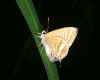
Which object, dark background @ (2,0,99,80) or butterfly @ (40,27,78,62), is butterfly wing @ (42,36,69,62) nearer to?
butterfly @ (40,27,78,62)

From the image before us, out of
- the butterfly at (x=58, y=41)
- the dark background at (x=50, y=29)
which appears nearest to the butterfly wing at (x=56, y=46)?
the butterfly at (x=58, y=41)

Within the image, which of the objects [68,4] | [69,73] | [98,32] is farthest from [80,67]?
[68,4]

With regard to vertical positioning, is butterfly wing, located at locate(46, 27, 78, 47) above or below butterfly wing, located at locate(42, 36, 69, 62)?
above

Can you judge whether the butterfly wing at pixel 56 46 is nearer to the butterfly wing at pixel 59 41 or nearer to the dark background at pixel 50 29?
the butterfly wing at pixel 59 41

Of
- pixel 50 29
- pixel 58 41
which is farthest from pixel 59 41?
pixel 50 29

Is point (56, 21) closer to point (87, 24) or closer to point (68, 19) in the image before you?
point (68, 19)

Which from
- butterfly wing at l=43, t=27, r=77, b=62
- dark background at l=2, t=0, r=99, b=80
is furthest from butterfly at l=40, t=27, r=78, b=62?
dark background at l=2, t=0, r=99, b=80

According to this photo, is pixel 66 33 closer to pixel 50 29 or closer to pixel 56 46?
pixel 56 46
